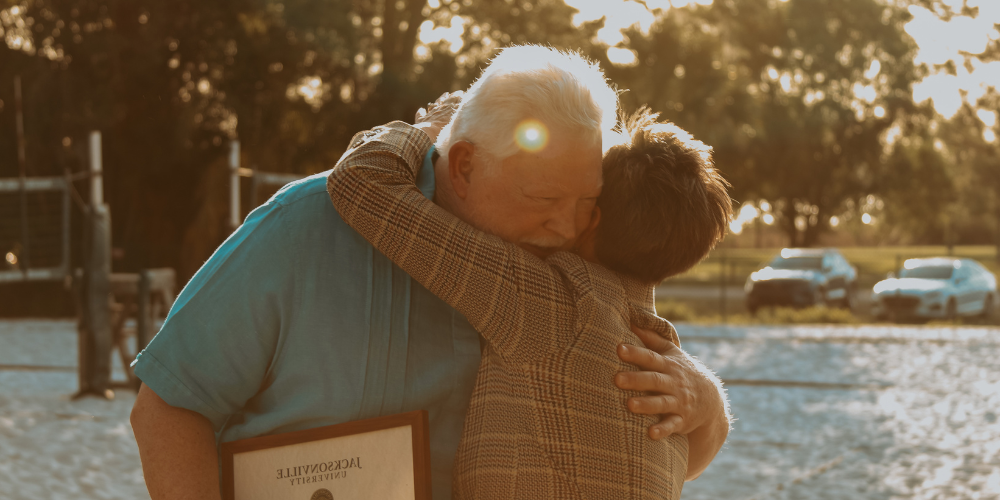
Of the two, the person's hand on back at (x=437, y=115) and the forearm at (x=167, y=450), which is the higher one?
→ the person's hand on back at (x=437, y=115)

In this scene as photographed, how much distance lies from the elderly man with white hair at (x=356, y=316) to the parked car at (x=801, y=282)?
2148cm

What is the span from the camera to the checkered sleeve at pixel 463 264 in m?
1.86

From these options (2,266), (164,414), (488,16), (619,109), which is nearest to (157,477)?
(164,414)

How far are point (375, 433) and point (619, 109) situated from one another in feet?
2.88

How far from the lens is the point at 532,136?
1904mm

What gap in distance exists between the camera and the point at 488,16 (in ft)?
77.3

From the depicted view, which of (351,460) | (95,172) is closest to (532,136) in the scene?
(351,460)

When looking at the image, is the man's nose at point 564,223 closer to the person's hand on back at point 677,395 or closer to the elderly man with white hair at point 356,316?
the elderly man with white hair at point 356,316

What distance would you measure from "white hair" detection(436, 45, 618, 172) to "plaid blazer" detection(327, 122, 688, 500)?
0.55 feet

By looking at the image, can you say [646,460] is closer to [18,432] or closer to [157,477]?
[157,477]

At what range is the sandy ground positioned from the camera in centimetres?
649

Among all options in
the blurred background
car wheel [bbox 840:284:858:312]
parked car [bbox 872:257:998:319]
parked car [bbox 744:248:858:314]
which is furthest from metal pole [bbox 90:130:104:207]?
car wheel [bbox 840:284:858:312]

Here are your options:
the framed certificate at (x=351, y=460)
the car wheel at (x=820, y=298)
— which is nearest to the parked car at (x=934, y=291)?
the car wheel at (x=820, y=298)

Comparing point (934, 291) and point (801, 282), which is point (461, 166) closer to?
point (934, 291)
